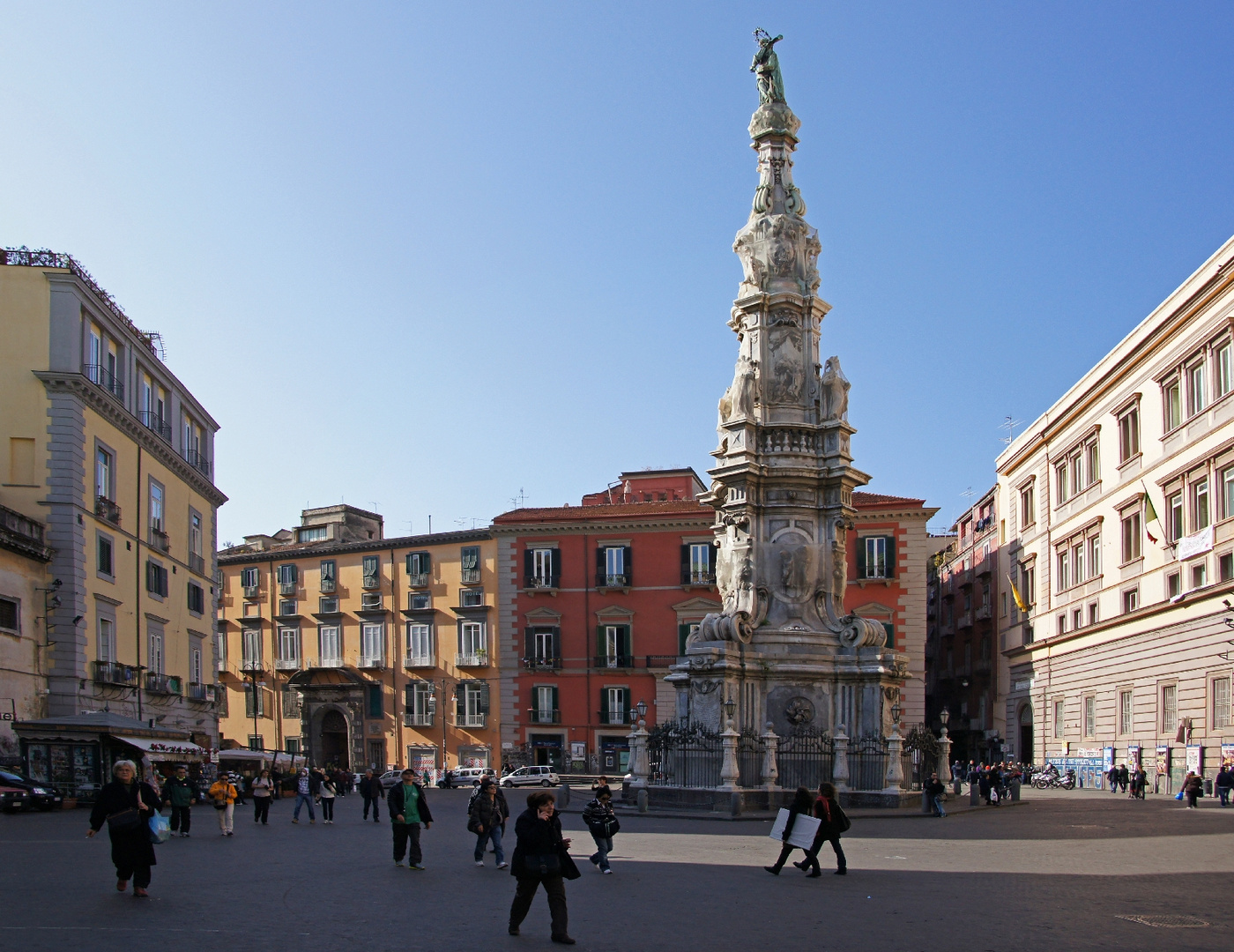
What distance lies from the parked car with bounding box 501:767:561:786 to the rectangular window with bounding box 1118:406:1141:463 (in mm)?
23645

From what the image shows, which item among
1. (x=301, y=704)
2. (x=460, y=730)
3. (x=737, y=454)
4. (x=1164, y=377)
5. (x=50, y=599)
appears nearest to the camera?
(x=737, y=454)

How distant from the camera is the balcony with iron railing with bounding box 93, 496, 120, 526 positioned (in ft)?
133

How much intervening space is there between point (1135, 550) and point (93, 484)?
106 feet

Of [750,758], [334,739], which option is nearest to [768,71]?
[750,758]

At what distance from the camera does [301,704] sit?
2562 inches

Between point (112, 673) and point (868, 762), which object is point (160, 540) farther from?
point (868, 762)

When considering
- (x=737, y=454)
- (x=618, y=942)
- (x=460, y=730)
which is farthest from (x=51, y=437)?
(x=618, y=942)

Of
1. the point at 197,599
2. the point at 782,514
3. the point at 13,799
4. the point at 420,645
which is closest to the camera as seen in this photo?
the point at 782,514

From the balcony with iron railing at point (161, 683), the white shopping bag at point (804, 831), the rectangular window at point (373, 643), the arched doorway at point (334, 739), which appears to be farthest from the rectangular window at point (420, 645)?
the white shopping bag at point (804, 831)

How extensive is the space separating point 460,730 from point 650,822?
3715 cm

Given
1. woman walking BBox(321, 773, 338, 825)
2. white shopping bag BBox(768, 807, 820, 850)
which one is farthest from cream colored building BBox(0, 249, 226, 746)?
white shopping bag BBox(768, 807, 820, 850)

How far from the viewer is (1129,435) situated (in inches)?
1752

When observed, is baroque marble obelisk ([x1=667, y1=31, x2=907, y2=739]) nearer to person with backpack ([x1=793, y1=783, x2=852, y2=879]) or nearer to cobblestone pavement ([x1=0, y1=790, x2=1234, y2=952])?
cobblestone pavement ([x1=0, y1=790, x2=1234, y2=952])

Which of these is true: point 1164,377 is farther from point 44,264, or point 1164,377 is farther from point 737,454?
A: point 44,264
